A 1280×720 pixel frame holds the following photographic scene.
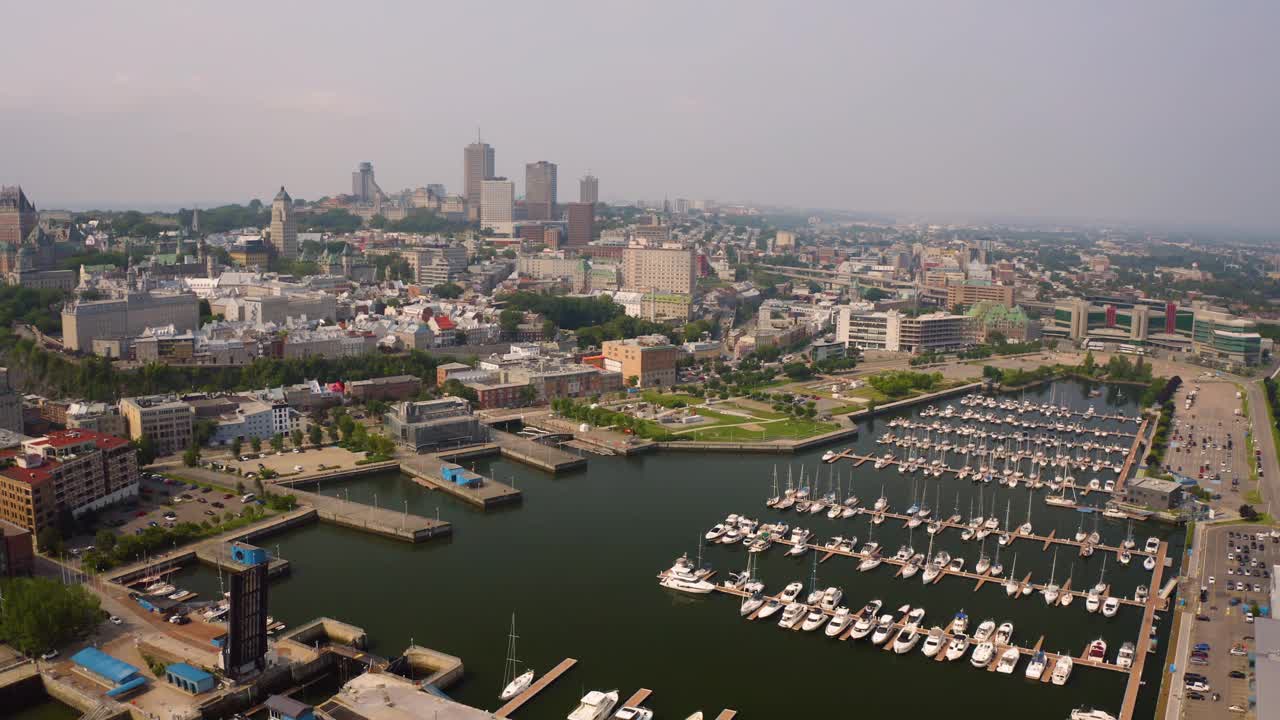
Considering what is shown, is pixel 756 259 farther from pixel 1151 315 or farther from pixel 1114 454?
pixel 1114 454

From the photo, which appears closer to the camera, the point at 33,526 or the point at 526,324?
the point at 33,526

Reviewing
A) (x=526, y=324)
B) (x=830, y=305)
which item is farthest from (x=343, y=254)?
(x=830, y=305)

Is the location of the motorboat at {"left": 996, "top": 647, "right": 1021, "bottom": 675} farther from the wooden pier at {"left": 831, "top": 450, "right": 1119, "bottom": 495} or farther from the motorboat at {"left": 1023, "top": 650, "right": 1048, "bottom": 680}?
the wooden pier at {"left": 831, "top": 450, "right": 1119, "bottom": 495}

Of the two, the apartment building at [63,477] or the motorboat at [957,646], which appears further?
the apartment building at [63,477]

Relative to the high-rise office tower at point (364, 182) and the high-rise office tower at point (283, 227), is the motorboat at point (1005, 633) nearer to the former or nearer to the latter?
the high-rise office tower at point (283, 227)

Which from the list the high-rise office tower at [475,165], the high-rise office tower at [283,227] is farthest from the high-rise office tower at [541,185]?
the high-rise office tower at [283,227]
